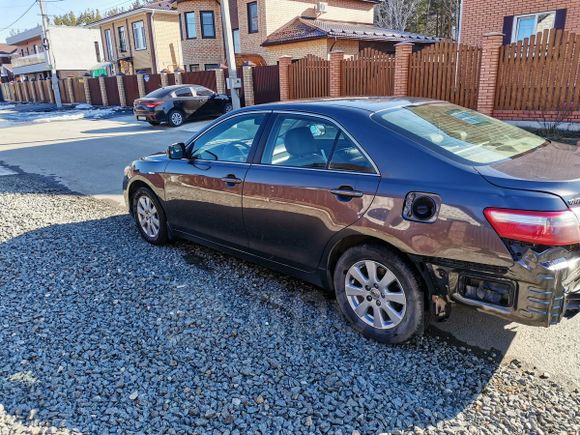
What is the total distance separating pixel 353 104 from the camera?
3428 millimetres

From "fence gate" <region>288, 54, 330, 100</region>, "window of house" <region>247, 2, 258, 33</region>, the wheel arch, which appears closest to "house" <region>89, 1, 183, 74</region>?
"window of house" <region>247, 2, 258, 33</region>

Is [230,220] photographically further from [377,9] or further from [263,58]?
[377,9]

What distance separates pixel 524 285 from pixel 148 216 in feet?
12.7

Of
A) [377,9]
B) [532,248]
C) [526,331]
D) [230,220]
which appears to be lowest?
[526,331]

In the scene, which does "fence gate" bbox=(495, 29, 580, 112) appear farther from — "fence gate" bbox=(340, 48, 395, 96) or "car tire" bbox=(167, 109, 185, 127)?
"car tire" bbox=(167, 109, 185, 127)

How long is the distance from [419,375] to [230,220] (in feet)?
6.61

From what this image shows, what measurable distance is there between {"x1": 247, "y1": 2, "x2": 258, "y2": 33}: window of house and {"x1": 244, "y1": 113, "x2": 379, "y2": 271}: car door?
81.9 ft

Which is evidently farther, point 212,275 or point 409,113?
point 212,275

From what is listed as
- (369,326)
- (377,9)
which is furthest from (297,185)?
(377,9)

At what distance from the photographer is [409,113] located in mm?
3316

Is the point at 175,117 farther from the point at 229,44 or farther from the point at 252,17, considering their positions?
the point at 252,17

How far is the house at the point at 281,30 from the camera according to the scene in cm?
2298

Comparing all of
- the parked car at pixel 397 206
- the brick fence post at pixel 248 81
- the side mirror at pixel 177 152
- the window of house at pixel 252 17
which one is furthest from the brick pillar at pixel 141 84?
the parked car at pixel 397 206

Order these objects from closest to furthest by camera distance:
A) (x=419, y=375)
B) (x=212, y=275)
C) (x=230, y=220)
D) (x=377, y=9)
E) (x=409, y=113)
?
(x=419, y=375) → (x=409, y=113) → (x=230, y=220) → (x=212, y=275) → (x=377, y=9)
